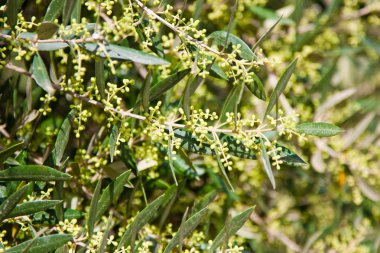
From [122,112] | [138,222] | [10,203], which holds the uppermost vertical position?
[122,112]

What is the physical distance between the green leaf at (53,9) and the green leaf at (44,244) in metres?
0.51

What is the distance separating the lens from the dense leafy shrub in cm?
126

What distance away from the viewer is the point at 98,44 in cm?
119

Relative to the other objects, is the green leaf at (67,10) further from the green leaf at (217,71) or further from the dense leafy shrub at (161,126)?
the green leaf at (217,71)

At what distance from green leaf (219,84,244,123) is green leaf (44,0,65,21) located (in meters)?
0.45

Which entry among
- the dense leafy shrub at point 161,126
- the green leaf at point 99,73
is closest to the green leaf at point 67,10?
the dense leafy shrub at point 161,126

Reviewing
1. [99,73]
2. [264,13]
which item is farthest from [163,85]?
[264,13]

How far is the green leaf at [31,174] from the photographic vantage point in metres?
1.23

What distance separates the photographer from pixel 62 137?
1351mm

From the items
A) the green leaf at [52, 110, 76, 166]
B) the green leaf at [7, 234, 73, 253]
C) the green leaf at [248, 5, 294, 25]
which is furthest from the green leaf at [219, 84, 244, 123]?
the green leaf at [248, 5, 294, 25]

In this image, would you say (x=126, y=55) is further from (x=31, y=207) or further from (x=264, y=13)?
(x=264, y=13)

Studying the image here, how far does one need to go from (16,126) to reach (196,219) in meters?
0.56

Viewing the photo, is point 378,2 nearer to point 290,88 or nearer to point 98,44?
point 290,88

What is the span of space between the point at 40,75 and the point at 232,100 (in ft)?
1.51
